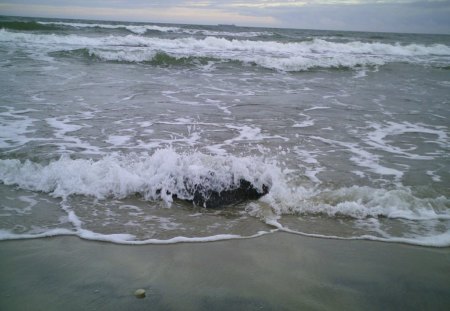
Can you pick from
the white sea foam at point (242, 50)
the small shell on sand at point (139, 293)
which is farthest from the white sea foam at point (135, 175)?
the white sea foam at point (242, 50)

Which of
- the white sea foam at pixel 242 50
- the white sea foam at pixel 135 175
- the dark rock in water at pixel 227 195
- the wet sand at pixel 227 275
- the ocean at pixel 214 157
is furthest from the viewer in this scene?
the white sea foam at pixel 242 50

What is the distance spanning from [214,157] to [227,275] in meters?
2.24

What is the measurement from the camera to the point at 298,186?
14.4 feet

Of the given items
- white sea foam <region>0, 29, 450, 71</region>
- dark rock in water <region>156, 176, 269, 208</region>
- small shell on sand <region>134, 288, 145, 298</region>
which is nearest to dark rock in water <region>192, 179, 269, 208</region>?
dark rock in water <region>156, 176, 269, 208</region>

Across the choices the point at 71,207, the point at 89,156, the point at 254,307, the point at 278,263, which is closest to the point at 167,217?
the point at 71,207

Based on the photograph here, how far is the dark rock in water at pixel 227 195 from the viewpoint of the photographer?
401 centimetres

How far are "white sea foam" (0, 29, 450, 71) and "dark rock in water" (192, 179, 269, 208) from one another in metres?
13.3

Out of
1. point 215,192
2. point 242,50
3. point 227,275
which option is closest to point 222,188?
point 215,192

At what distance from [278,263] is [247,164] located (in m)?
1.83

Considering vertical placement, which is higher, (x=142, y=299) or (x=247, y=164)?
(x=247, y=164)

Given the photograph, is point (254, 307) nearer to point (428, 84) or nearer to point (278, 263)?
point (278, 263)

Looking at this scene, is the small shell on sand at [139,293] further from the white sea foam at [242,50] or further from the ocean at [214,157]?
the white sea foam at [242,50]

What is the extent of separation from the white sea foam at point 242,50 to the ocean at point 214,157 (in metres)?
5.13

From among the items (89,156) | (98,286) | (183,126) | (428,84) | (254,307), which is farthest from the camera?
(428,84)
